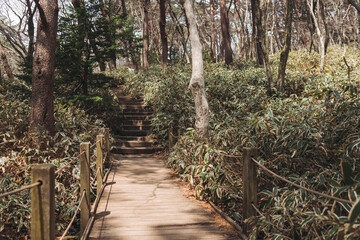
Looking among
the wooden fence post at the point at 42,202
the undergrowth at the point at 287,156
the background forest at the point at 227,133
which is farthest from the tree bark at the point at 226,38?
the wooden fence post at the point at 42,202

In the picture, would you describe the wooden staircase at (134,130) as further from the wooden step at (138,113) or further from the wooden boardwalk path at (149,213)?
the wooden boardwalk path at (149,213)

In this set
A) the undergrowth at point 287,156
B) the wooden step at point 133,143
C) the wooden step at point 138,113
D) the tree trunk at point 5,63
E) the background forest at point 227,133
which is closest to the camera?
the undergrowth at point 287,156

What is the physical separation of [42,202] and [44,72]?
5.00 metres

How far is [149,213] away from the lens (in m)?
4.18

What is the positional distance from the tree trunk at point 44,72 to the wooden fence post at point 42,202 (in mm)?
4478

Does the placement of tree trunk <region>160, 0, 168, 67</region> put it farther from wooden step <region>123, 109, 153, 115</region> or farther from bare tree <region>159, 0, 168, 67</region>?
wooden step <region>123, 109, 153, 115</region>

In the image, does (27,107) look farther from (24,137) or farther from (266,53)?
(266,53)

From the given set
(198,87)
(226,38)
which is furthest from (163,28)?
(198,87)

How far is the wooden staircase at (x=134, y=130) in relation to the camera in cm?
993

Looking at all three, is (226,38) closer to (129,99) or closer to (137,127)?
(129,99)

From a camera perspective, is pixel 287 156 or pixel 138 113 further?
pixel 138 113

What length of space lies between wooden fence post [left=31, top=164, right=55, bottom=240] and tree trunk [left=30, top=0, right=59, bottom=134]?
448 centimetres

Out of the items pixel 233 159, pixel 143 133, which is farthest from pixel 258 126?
pixel 143 133

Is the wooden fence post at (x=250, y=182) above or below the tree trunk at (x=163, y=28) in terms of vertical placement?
below
